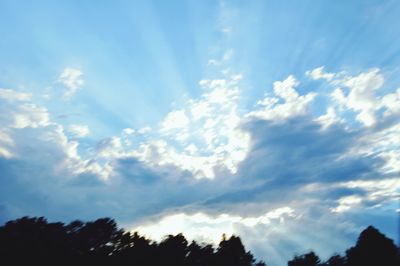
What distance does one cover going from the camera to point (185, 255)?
7594cm

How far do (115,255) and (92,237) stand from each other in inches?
457

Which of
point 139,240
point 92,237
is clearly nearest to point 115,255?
point 139,240

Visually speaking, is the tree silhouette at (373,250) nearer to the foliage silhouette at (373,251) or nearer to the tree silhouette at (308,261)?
the foliage silhouette at (373,251)

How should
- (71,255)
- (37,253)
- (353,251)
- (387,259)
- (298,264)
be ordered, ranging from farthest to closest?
(298,264) < (71,255) < (37,253) < (353,251) < (387,259)

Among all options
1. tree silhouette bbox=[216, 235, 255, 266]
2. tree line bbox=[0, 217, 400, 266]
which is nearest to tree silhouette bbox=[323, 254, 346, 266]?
tree line bbox=[0, 217, 400, 266]

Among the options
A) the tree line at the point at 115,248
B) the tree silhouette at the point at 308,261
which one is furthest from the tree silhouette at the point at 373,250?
the tree silhouette at the point at 308,261

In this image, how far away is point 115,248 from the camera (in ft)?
262

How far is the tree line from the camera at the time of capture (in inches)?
2126

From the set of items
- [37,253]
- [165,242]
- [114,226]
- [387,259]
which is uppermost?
[114,226]

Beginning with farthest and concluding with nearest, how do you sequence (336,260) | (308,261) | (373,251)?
(336,260)
(308,261)
(373,251)

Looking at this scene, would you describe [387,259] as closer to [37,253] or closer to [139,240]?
[139,240]

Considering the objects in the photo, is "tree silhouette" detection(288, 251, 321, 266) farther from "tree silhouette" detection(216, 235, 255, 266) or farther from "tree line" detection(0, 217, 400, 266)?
"tree silhouette" detection(216, 235, 255, 266)

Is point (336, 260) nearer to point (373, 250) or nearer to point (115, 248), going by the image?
point (373, 250)

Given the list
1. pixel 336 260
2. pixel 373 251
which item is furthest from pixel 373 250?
pixel 336 260
